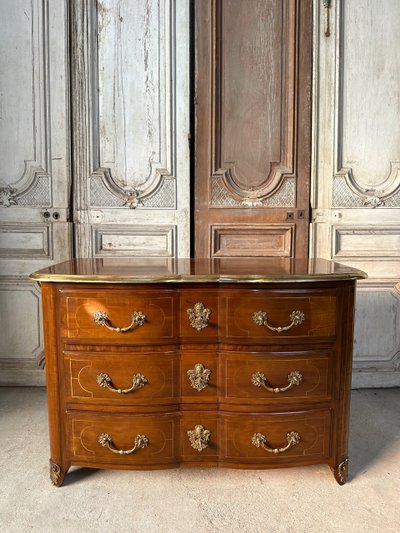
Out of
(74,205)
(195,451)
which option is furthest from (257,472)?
(74,205)

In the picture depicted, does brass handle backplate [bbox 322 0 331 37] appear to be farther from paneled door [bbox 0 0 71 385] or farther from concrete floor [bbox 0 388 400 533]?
concrete floor [bbox 0 388 400 533]

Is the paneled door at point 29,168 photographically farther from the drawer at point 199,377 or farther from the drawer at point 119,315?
the drawer at point 199,377

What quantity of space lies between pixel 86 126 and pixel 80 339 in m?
1.53

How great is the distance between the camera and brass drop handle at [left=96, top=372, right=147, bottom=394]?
5.55ft

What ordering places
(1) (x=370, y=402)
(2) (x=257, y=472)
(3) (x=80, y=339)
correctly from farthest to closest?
(1) (x=370, y=402) → (2) (x=257, y=472) → (3) (x=80, y=339)

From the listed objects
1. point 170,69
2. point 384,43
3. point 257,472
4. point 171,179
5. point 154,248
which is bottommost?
point 257,472

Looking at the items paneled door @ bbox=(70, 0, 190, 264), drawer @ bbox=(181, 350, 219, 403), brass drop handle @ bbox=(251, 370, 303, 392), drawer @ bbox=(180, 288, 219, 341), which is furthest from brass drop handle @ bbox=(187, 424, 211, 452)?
paneled door @ bbox=(70, 0, 190, 264)

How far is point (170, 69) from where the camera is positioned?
8.59ft

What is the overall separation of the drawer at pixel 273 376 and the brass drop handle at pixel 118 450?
38cm

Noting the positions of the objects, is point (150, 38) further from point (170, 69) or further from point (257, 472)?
point (257, 472)

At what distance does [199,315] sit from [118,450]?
25.4 inches

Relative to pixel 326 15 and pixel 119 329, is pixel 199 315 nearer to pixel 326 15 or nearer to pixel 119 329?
pixel 119 329

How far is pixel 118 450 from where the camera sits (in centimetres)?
171

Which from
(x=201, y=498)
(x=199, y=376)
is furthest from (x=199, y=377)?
(x=201, y=498)
